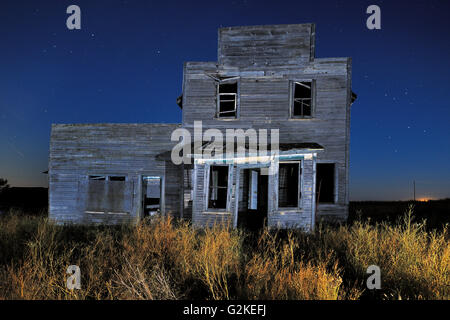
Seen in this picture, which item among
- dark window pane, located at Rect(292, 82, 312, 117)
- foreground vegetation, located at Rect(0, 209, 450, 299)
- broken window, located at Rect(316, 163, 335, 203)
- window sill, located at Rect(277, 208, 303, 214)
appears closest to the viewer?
foreground vegetation, located at Rect(0, 209, 450, 299)

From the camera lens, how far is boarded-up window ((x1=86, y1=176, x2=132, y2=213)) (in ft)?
40.0

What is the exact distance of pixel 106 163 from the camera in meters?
12.4

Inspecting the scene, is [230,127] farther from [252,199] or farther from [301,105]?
[252,199]

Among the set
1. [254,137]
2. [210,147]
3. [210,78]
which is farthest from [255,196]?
[210,78]

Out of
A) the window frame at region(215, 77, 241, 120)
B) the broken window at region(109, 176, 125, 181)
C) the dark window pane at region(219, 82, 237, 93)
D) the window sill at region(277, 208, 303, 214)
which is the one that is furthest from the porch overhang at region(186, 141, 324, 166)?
the broken window at region(109, 176, 125, 181)

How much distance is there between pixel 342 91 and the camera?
1134cm

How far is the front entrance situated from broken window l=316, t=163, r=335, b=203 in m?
2.91

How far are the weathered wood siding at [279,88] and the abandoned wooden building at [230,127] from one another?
43mm

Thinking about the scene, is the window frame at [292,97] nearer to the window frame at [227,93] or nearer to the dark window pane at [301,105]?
the dark window pane at [301,105]

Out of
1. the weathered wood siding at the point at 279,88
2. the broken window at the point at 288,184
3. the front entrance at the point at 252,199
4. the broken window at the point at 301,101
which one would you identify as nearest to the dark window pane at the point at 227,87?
the weathered wood siding at the point at 279,88

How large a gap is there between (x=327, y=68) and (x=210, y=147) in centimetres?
622

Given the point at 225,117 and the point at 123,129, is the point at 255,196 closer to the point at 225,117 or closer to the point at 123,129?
the point at 225,117

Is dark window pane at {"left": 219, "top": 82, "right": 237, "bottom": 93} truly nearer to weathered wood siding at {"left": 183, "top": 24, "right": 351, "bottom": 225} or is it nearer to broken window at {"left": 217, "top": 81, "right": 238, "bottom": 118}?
broken window at {"left": 217, "top": 81, "right": 238, "bottom": 118}
